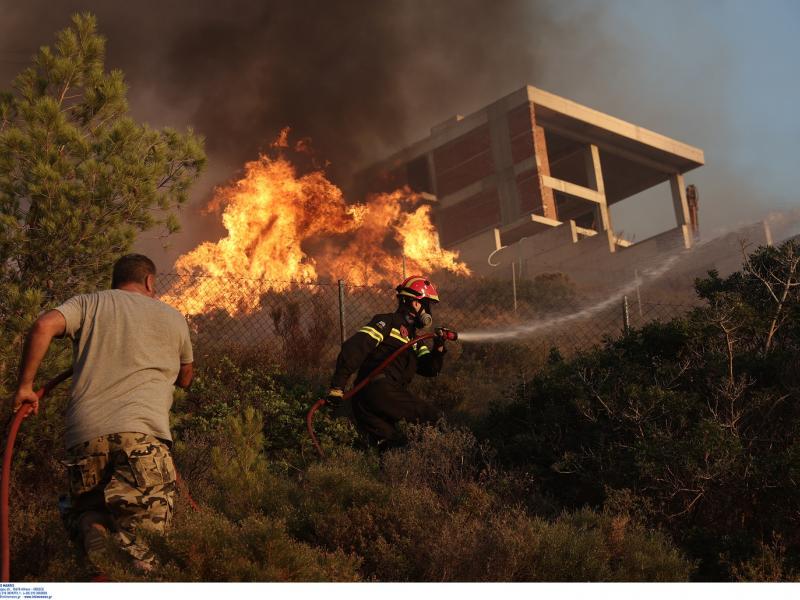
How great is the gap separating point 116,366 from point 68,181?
3.44m

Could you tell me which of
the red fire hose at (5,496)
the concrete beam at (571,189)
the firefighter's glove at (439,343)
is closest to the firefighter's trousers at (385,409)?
the firefighter's glove at (439,343)

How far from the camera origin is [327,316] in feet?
40.6

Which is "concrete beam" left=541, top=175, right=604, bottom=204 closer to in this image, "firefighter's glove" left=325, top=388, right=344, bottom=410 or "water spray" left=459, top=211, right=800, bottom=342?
"water spray" left=459, top=211, right=800, bottom=342

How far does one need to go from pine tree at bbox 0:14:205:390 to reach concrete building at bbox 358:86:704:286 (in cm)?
2705

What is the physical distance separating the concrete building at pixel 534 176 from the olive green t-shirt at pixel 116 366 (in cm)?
2996

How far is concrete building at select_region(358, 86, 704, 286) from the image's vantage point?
35.8 m

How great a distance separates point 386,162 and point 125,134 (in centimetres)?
3190

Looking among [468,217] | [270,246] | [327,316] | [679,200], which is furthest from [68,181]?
[679,200]

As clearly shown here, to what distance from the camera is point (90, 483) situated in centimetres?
406

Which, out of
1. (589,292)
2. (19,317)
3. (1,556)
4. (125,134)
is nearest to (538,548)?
(1,556)

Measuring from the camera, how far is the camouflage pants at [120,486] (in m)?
4.03

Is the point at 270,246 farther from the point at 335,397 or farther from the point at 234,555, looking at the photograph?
the point at 234,555

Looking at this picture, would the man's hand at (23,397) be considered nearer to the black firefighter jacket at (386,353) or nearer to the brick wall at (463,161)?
the black firefighter jacket at (386,353)

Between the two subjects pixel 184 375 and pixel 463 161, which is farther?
pixel 463 161
